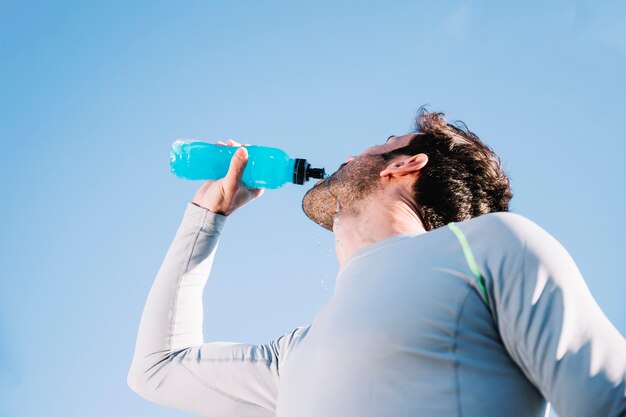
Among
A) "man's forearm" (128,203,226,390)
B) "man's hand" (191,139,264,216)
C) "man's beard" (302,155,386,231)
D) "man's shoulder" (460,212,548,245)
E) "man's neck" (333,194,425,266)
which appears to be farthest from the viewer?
"man's hand" (191,139,264,216)

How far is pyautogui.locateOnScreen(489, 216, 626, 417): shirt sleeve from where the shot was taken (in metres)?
1.27

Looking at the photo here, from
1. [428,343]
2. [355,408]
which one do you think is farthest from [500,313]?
[355,408]

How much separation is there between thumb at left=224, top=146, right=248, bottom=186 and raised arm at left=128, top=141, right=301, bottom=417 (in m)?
0.03

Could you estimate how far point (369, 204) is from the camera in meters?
2.45

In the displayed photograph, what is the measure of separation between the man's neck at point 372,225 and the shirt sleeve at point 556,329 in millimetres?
775

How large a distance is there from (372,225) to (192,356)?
93 cm

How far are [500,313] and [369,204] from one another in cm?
108

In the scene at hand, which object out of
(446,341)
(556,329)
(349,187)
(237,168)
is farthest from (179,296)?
(556,329)

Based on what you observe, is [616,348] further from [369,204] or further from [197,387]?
[197,387]

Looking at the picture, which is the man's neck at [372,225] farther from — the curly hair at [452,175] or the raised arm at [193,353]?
the raised arm at [193,353]

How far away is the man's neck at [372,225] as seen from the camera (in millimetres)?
2242

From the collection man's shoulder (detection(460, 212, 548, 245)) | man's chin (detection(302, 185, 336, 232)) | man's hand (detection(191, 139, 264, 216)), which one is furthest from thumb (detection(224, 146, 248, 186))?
man's shoulder (detection(460, 212, 548, 245))

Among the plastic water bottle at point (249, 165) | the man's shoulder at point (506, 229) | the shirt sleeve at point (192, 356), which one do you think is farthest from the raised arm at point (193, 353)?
the man's shoulder at point (506, 229)

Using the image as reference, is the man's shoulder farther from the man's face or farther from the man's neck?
the man's face
